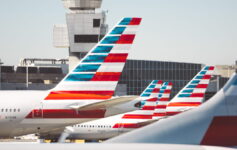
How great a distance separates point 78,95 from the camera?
30.8m

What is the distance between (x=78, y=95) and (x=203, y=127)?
19929 millimetres

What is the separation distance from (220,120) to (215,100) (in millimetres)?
432

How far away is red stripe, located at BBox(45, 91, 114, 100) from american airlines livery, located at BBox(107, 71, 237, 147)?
19422 millimetres

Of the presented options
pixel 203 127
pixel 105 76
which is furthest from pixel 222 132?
pixel 105 76

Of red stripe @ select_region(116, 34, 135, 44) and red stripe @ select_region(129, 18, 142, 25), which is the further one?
red stripe @ select_region(129, 18, 142, 25)

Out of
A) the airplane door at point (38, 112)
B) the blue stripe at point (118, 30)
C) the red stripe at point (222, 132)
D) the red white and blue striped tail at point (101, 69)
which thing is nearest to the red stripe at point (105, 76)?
the red white and blue striped tail at point (101, 69)

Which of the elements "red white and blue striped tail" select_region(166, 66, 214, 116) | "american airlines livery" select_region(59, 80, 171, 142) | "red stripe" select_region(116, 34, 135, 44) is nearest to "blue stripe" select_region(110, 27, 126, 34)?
"red stripe" select_region(116, 34, 135, 44)

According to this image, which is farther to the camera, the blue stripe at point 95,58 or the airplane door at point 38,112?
the blue stripe at point 95,58

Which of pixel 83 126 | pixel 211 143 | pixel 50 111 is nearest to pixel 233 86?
pixel 211 143

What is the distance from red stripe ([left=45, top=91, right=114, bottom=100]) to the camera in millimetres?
30547

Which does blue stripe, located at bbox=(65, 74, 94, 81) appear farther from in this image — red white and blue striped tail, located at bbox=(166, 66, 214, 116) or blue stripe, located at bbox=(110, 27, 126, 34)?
red white and blue striped tail, located at bbox=(166, 66, 214, 116)

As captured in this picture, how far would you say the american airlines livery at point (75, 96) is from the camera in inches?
1181

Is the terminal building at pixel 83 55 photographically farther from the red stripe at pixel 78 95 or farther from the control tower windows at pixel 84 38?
the red stripe at pixel 78 95

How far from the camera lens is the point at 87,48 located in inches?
4572
